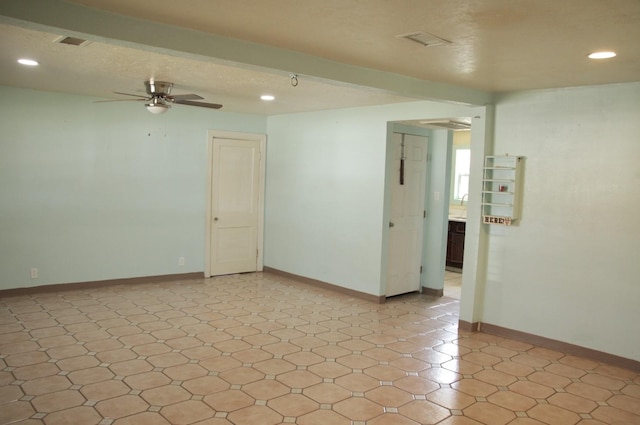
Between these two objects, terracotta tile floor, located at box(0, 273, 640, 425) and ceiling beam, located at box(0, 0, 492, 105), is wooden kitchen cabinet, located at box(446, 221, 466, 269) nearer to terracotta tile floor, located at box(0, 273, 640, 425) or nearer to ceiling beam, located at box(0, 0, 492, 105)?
terracotta tile floor, located at box(0, 273, 640, 425)

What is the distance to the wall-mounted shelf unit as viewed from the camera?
489 cm

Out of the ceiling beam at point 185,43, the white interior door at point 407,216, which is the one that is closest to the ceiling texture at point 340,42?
the ceiling beam at point 185,43

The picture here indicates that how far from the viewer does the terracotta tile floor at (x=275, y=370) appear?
10.8 ft

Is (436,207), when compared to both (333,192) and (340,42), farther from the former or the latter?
(340,42)

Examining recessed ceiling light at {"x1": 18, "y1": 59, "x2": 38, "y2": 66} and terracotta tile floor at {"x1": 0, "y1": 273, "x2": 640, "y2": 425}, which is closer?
terracotta tile floor at {"x1": 0, "y1": 273, "x2": 640, "y2": 425}

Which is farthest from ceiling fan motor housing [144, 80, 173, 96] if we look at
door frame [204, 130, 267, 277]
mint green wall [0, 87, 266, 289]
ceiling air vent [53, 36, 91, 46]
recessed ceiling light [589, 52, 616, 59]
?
recessed ceiling light [589, 52, 616, 59]

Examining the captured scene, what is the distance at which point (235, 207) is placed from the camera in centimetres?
758

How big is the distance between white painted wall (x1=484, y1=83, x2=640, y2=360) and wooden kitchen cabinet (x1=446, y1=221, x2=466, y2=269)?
3.22 metres

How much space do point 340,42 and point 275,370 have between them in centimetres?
255

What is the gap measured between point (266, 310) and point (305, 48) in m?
3.27

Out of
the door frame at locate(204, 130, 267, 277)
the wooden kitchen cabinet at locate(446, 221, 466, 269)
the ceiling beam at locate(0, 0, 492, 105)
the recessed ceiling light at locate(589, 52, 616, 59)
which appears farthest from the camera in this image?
the wooden kitchen cabinet at locate(446, 221, 466, 269)

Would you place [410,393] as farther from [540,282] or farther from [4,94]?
[4,94]

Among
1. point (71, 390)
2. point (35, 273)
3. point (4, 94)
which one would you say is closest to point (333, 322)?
point (71, 390)

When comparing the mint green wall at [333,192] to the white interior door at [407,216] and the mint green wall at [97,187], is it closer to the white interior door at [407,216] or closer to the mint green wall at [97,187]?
the white interior door at [407,216]
